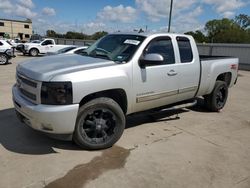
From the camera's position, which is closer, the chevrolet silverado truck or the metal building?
the chevrolet silverado truck

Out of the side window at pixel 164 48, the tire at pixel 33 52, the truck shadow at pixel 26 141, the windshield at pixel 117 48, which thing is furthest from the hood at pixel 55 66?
the tire at pixel 33 52

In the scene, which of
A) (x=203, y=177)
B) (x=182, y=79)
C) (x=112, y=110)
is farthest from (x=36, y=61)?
(x=203, y=177)

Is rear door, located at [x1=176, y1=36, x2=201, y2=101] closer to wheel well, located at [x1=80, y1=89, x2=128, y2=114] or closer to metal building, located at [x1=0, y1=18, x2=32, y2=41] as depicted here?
wheel well, located at [x1=80, y1=89, x2=128, y2=114]

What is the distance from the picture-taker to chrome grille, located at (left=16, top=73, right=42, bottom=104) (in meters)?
3.81

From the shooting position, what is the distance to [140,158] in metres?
4.10

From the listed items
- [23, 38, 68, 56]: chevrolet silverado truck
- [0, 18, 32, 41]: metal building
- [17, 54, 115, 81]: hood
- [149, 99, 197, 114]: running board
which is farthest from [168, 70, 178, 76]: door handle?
[0, 18, 32, 41]: metal building

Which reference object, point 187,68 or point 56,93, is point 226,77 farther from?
point 56,93

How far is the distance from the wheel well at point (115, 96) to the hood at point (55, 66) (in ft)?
1.44

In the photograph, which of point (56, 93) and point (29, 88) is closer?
point (56, 93)

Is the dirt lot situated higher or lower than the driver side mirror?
lower

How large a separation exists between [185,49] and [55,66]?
9.20 feet

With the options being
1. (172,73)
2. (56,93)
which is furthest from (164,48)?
(56,93)

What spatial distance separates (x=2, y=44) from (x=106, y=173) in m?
15.7

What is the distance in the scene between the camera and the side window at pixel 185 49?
18.1ft
